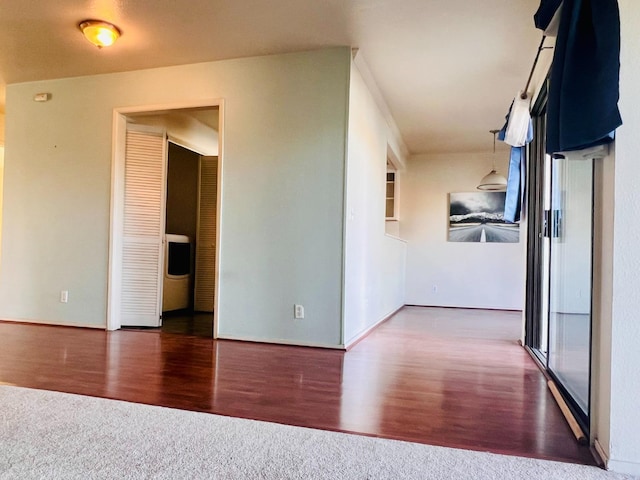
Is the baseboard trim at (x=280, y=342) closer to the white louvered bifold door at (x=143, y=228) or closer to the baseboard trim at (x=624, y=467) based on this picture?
the white louvered bifold door at (x=143, y=228)

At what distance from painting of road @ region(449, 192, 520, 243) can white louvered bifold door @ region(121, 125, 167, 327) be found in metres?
4.74

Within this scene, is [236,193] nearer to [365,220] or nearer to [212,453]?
[365,220]

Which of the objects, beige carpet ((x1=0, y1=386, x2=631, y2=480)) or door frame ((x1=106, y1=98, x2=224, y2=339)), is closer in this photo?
beige carpet ((x1=0, y1=386, x2=631, y2=480))

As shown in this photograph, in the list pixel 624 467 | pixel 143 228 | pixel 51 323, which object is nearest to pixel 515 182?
pixel 624 467

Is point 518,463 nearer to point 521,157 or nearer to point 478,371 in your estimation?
point 478,371

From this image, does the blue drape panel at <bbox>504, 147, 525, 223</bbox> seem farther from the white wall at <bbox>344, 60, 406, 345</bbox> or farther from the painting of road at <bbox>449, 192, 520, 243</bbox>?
the painting of road at <bbox>449, 192, 520, 243</bbox>

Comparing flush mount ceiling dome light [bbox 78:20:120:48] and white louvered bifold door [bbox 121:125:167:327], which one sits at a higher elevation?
flush mount ceiling dome light [bbox 78:20:120:48]

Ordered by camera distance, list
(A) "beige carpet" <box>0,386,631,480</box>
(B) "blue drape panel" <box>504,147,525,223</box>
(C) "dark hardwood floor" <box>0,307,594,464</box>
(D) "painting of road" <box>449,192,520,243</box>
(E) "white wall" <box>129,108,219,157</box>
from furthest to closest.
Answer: (D) "painting of road" <box>449,192,520,243</box>
(E) "white wall" <box>129,108,219,157</box>
(B) "blue drape panel" <box>504,147,525,223</box>
(C) "dark hardwood floor" <box>0,307,594,464</box>
(A) "beige carpet" <box>0,386,631,480</box>

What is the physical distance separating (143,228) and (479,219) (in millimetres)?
5191

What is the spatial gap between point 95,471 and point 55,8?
3.23m

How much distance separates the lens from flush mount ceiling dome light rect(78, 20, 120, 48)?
11.0 ft

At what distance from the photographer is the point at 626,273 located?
1.59 metres

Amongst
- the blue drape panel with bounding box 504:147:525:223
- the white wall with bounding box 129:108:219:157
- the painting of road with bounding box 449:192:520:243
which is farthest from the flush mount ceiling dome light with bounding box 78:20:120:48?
the painting of road with bounding box 449:192:520:243

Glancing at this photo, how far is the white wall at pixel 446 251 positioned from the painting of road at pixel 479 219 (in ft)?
0.28
